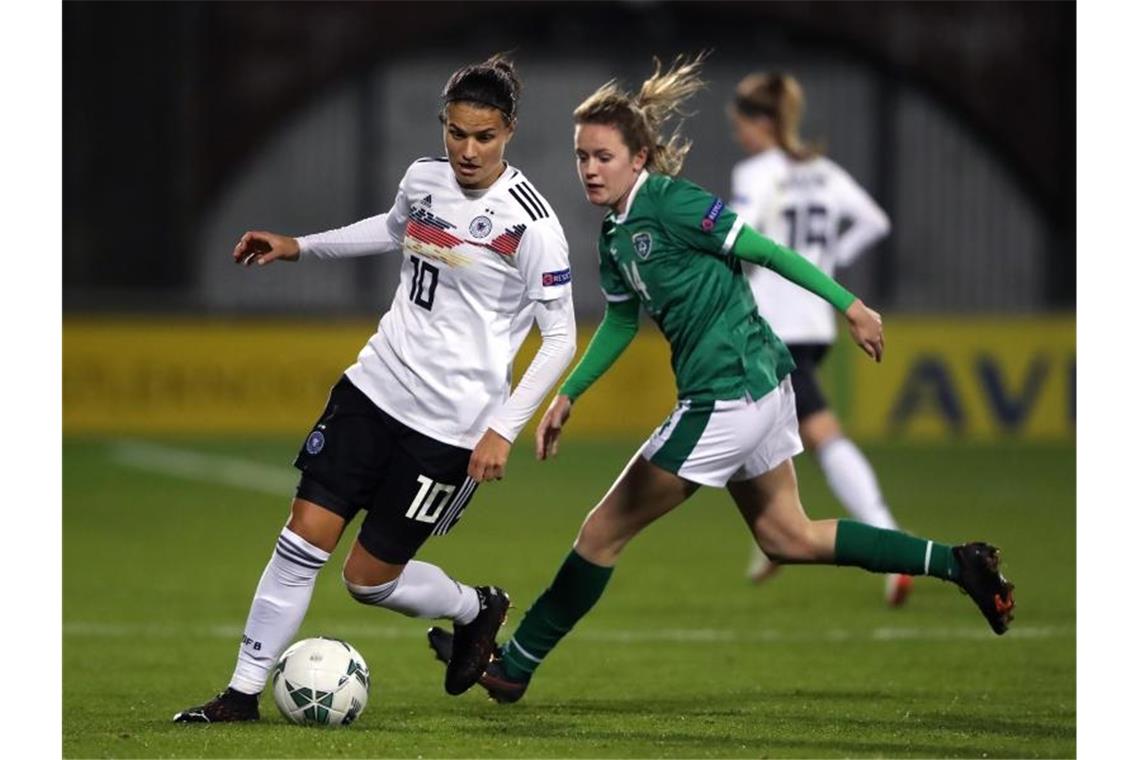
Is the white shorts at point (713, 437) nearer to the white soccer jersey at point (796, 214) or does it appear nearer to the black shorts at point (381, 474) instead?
the black shorts at point (381, 474)

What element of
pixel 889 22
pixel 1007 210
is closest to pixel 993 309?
pixel 1007 210

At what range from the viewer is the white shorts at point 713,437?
6125mm

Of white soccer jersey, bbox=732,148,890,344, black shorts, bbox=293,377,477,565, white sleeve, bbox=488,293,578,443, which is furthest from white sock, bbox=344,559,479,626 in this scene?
white soccer jersey, bbox=732,148,890,344

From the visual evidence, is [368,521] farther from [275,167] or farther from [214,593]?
[275,167]

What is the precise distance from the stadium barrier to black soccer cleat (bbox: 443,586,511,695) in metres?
10.4

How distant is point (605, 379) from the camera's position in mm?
17078

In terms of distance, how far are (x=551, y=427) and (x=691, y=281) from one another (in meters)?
0.60

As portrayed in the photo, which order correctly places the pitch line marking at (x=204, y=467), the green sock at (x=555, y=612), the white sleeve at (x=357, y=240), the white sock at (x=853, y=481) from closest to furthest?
the white sleeve at (x=357, y=240)
the green sock at (x=555, y=612)
the white sock at (x=853, y=481)
the pitch line marking at (x=204, y=467)

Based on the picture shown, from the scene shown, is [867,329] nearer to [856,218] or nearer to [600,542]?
[600,542]

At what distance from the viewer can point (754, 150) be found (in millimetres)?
9477

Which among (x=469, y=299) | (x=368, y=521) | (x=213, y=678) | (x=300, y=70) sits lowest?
(x=213, y=678)

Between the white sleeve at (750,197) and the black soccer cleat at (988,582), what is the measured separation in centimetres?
333

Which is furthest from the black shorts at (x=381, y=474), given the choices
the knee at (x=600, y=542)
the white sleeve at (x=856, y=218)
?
the white sleeve at (x=856, y=218)
